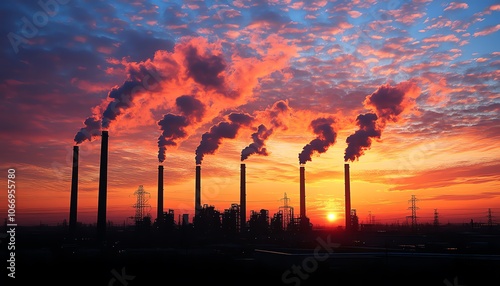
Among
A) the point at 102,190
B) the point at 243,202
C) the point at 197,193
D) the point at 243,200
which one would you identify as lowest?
the point at 243,202

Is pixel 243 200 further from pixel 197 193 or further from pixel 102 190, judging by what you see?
pixel 102 190

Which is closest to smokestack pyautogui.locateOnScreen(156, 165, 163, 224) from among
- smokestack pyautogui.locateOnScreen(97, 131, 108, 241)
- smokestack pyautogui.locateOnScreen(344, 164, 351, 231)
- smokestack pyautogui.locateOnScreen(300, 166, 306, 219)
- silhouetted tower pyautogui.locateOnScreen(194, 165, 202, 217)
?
silhouetted tower pyautogui.locateOnScreen(194, 165, 202, 217)

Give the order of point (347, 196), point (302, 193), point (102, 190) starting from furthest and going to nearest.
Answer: point (302, 193), point (347, 196), point (102, 190)

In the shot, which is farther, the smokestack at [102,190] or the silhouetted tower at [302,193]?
the silhouetted tower at [302,193]

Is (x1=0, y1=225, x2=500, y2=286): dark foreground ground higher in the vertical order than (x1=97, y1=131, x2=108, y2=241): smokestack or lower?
lower

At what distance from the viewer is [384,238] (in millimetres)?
54906

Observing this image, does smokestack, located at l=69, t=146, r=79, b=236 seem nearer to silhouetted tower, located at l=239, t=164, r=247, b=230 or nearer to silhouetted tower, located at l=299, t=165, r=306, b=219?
silhouetted tower, located at l=239, t=164, r=247, b=230

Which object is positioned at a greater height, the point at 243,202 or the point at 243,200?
the point at 243,200

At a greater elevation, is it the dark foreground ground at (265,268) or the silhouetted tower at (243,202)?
the silhouetted tower at (243,202)

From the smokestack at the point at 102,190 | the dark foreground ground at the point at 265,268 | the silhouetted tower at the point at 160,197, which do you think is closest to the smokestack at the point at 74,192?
the smokestack at the point at 102,190

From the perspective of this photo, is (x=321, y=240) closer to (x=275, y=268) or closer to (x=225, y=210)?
(x=225, y=210)

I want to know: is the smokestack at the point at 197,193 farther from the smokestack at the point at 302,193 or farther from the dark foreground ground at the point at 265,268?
the dark foreground ground at the point at 265,268

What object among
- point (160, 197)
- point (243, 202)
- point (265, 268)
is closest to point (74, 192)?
point (160, 197)

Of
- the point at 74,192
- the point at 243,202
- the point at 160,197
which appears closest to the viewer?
the point at 74,192
